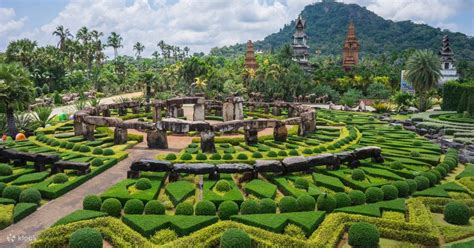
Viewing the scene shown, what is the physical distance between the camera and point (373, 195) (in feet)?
76.0

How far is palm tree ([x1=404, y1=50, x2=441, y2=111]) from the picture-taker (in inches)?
2530

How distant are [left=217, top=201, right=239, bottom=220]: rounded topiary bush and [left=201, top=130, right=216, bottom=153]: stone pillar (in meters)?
13.1

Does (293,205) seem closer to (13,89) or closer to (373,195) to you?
(373,195)

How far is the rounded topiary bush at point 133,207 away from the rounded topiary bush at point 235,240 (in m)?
5.76

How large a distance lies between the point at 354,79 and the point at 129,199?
7503 centimetres

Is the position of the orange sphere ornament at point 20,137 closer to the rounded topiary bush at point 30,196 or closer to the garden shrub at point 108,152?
the garden shrub at point 108,152

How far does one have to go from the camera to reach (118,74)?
→ 370 ft

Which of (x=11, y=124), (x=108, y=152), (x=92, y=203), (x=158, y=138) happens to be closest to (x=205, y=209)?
(x=92, y=203)

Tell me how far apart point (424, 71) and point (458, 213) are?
4935 cm

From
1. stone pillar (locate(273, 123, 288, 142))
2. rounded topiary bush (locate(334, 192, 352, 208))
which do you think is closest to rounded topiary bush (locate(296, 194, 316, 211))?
rounded topiary bush (locate(334, 192, 352, 208))

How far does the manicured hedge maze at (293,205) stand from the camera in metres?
18.7

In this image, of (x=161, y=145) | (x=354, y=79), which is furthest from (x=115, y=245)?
(x=354, y=79)

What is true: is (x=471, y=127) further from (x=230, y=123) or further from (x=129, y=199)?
(x=129, y=199)

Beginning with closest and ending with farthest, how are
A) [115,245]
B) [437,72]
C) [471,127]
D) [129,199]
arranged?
[115,245] < [129,199] < [471,127] < [437,72]
